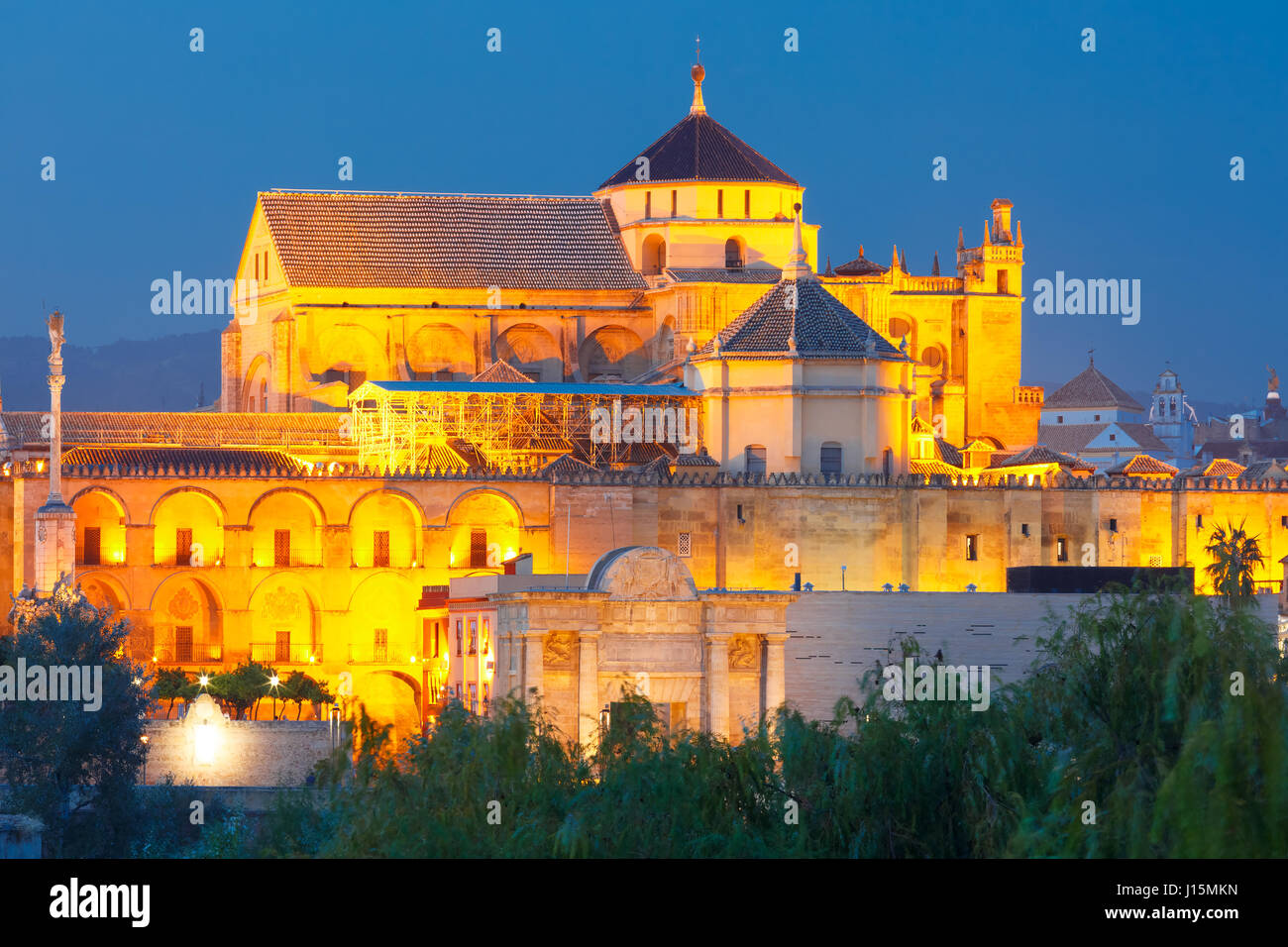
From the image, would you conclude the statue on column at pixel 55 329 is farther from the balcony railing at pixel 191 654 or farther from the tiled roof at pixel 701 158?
the tiled roof at pixel 701 158

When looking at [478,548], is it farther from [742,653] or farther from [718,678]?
[718,678]

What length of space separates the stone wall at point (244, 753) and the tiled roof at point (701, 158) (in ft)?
96.1

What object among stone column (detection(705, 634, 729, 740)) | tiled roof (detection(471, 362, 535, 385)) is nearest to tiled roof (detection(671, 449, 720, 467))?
tiled roof (detection(471, 362, 535, 385))

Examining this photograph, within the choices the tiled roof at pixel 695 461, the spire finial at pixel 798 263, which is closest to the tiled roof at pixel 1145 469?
the spire finial at pixel 798 263

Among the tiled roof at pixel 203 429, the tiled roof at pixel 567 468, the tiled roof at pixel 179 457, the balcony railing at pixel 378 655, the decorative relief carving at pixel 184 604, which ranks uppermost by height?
the tiled roof at pixel 203 429

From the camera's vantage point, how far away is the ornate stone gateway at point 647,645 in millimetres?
48531

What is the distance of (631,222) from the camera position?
7531cm

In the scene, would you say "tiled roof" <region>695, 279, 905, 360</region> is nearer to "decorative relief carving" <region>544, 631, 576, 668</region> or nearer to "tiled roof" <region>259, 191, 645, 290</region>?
"tiled roof" <region>259, 191, 645, 290</region>

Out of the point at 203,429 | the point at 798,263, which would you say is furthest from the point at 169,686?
the point at 798,263

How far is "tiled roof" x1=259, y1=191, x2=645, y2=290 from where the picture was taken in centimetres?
7300

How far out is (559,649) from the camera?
48812mm
